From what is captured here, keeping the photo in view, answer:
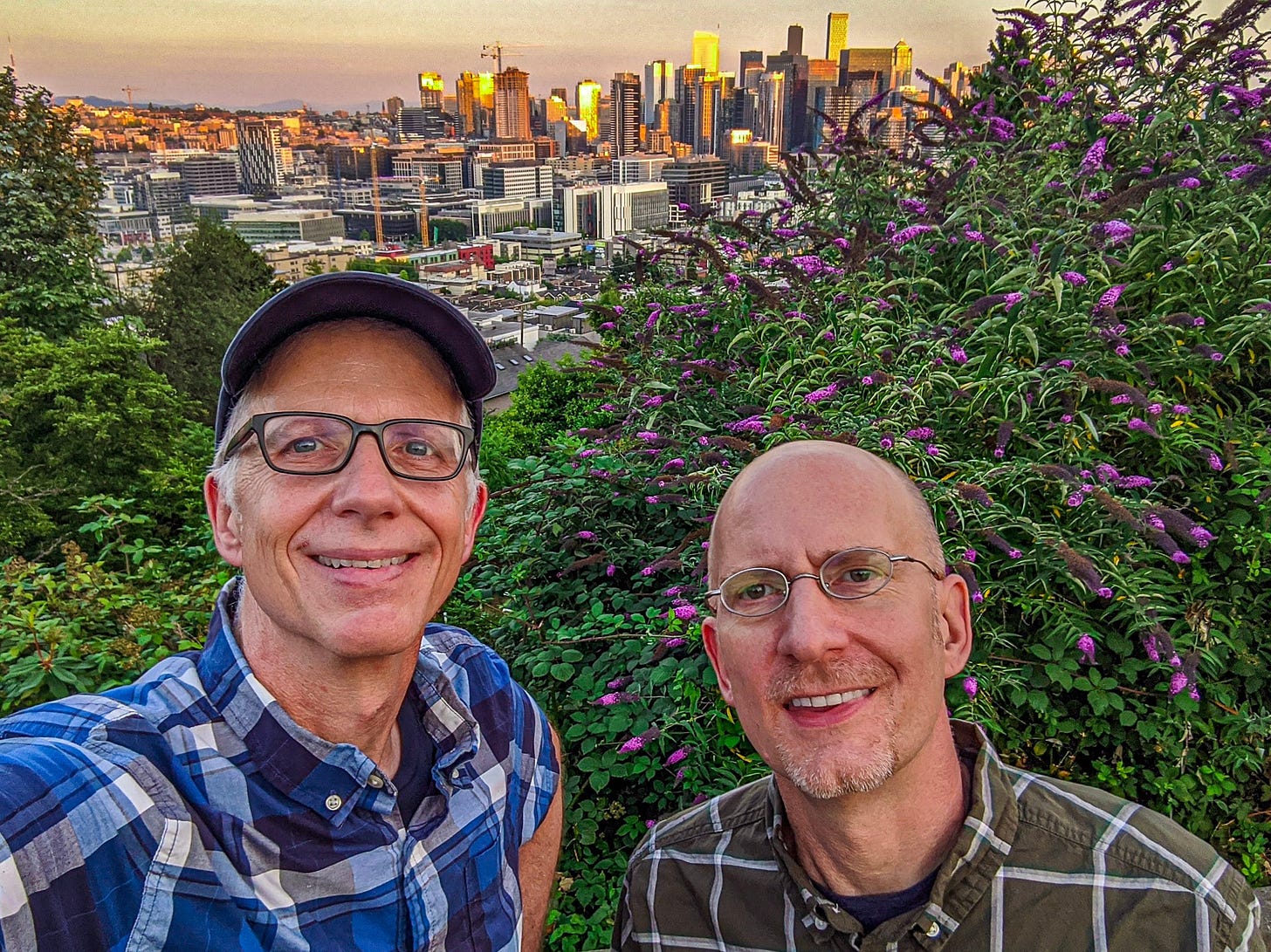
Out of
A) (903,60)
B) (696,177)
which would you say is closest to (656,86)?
(696,177)

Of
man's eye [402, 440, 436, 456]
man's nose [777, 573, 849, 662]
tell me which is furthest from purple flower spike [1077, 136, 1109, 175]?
man's eye [402, 440, 436, 456]

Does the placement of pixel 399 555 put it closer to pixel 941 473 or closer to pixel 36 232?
pixel 941 473

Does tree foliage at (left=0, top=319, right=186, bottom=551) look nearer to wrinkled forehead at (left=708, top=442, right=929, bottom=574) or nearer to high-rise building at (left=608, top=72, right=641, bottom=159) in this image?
wrinkled forehead at (left=708, top=442, right=929, bottom=574)

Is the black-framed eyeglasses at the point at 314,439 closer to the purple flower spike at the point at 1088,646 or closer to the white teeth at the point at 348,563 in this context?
the white teeth at the point at 348,563

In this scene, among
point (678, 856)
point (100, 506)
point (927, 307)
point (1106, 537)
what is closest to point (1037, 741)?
point (1106, 537)

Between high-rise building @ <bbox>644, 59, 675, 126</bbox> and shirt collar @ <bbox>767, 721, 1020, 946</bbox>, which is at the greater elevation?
high-rise building @ <bbox>644, 59, 675, 126</bbox>

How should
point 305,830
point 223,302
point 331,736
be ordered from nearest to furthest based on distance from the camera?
point 305,830 < point 331,736 < point 223,302

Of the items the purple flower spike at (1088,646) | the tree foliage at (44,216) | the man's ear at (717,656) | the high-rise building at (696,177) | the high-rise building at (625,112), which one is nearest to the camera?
the man's ear at (717,656)

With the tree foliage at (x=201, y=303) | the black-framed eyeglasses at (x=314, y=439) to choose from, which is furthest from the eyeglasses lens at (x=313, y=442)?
the tree foliage at (x=201, y=303)
